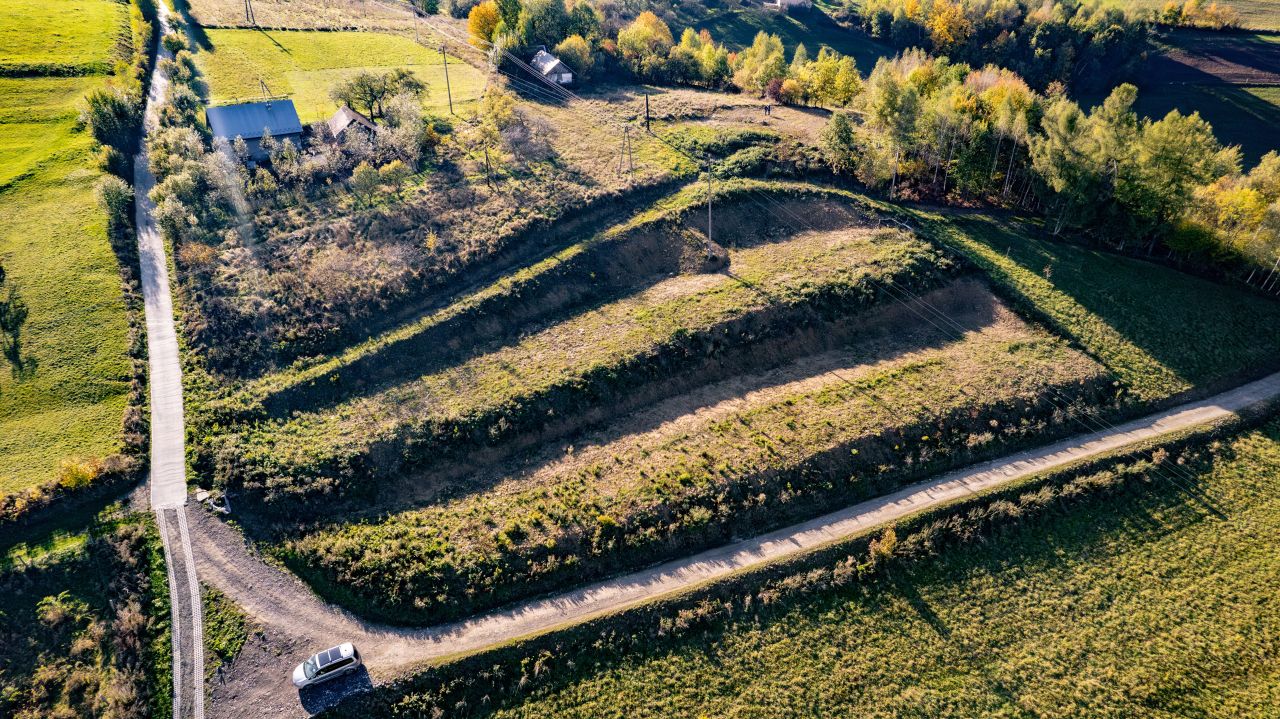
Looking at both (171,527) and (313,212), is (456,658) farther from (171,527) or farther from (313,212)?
(313,212)

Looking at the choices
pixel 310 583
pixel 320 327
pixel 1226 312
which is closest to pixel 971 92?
pixel 1226 312

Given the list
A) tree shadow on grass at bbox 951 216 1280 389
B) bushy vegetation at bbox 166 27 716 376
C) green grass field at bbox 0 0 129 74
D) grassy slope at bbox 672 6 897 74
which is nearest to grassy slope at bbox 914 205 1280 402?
tree shadow on grass at bbox 951 216 1280 389

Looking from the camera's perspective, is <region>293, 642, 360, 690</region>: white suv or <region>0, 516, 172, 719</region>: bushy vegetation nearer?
<region>0, 516, 172, 719</region>: bushy vegetation

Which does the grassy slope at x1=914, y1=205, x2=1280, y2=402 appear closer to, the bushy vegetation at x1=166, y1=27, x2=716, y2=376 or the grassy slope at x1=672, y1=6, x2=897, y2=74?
the bushy vegetation at x1=166, y1=27, x2=716, y2=376

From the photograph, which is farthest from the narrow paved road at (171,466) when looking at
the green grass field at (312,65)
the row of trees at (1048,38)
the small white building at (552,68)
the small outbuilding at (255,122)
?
the row of trees at (1048,38)

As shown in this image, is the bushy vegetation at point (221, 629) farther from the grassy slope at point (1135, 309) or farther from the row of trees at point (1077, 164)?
the row of trees at point (1077, 164)

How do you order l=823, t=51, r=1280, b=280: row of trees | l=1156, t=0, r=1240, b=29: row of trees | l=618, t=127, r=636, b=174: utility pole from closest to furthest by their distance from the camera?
l=823, t=51, r=1280, b=280: row of trees < l=618, t=127, r=636, b=174: utility pole < l=1156, t=0, r=1240, b=29: row of trees
